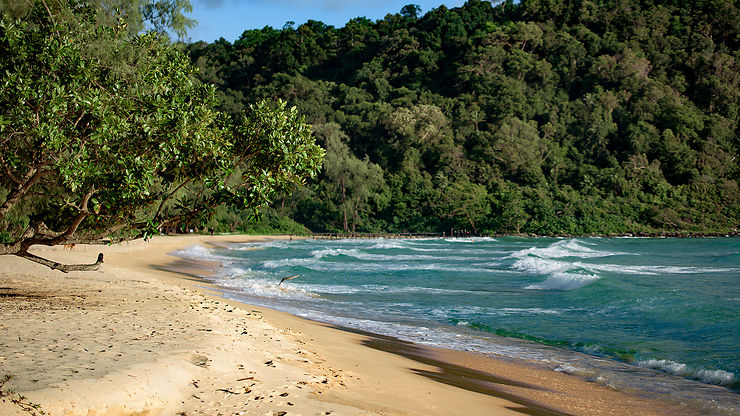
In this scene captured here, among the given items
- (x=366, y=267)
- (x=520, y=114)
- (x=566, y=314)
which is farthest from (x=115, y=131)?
(x=520, y=114)

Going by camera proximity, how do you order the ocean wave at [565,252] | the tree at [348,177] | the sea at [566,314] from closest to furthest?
the sea at [566,314]
the ocean wave at [565,252]
the tree at [348,177]

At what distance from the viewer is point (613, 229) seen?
58625 millimetres

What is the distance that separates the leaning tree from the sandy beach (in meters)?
1.45

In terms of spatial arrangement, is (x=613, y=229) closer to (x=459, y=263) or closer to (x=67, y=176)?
(x=459, y=263)

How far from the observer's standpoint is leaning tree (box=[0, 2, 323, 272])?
20.5ft

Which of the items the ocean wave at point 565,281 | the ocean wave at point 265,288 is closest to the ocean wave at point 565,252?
the ocean wave at point 565,281

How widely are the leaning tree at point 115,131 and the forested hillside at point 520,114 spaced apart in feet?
173

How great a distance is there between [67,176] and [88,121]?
1201mm

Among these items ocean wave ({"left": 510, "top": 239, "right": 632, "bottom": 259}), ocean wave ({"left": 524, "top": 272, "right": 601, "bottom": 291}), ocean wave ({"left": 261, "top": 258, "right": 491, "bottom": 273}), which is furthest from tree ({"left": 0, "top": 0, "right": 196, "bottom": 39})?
ocean wave ({"left": 510, "top": 239, "right": 632, "bottom": 259})

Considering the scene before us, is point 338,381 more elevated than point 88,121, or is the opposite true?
point 88,121

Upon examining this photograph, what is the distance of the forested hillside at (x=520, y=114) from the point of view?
201 ft

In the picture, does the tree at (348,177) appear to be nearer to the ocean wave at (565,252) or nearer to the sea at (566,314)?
the ocean wave at (565,252)

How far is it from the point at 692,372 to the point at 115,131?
8755mm

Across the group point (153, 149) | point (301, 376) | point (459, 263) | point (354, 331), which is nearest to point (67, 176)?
point (153, 149)
